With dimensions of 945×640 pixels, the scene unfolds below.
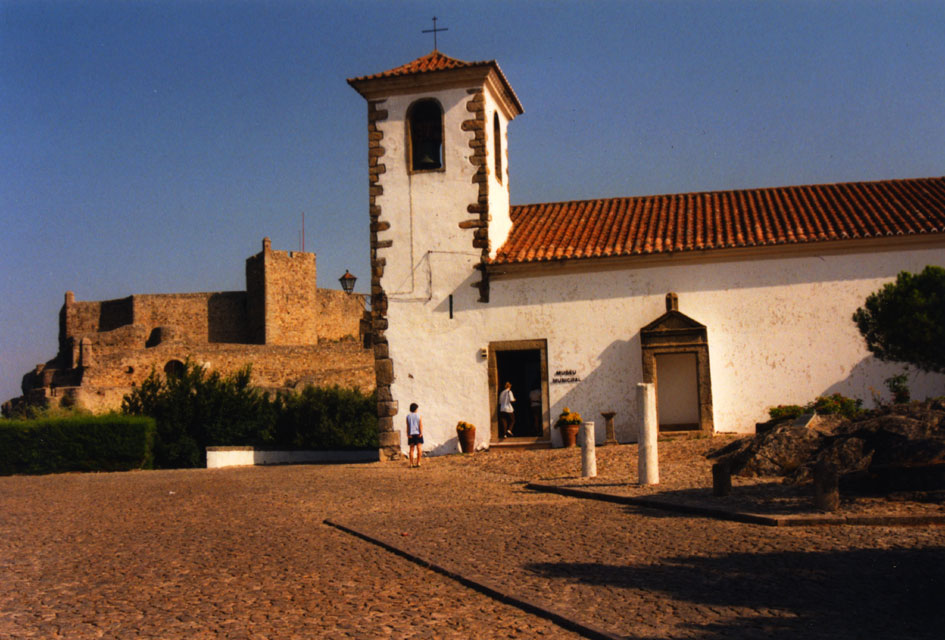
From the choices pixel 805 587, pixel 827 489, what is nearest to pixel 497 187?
pixel 827 489

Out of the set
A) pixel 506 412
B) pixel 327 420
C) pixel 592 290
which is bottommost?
pixel 327 420

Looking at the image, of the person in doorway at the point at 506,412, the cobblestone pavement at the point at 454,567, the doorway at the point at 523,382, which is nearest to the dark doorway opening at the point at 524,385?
the doorway at the point at 523,382

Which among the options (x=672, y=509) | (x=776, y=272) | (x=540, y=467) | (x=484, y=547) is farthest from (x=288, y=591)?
(x=776, y=272)

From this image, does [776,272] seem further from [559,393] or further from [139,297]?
[139,297]

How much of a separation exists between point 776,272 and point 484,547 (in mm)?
11406

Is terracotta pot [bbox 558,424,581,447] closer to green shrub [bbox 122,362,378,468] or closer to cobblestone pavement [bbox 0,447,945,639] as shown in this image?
cobblestone pavement [bbox 0,447,945,639]

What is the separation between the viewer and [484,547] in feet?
26.3

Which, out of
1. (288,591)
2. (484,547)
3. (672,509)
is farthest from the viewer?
(672,509)

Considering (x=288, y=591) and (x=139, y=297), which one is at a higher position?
(x=139, y=297)

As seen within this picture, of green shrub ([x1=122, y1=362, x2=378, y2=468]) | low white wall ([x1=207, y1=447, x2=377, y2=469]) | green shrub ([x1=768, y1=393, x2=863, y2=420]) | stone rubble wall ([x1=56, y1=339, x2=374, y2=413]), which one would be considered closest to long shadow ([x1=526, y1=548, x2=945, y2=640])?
green shrub ([x1=768, y1=393, x2=863, y2=420])

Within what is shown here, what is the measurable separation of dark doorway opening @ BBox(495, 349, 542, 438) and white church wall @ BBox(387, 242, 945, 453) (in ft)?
3.02

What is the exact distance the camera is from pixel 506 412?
60.1 feet

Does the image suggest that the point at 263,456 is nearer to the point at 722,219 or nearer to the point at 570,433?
the point at 570,433

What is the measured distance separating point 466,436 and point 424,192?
4.81m
